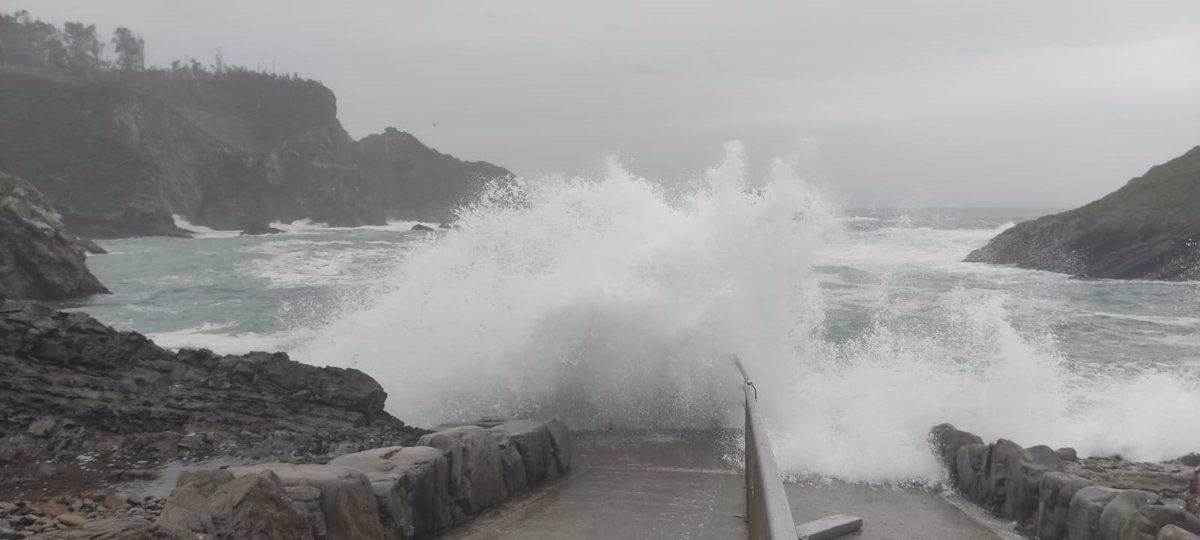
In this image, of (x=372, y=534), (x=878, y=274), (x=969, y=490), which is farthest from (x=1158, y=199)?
(x=372, y=534)

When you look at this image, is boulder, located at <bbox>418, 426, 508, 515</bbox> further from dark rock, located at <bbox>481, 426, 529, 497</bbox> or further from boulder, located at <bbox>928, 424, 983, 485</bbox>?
boulder, located at <bbox>928, 424, 983, 485</bbox>

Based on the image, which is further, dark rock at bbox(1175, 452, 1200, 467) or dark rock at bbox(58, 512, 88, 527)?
dark rock at bbox(1175, 452, 1200, 467)

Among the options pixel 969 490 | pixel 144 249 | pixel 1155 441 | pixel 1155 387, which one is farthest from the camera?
pixel 144 249

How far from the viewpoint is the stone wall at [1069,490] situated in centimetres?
446

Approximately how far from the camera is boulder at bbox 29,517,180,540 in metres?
3.41

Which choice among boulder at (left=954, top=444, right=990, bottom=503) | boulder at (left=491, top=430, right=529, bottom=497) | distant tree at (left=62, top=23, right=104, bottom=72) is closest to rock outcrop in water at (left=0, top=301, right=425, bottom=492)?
boulder at (left=491, top=430, right=529, bottom=497)

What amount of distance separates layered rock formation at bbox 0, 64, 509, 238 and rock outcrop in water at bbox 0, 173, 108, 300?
4192cm

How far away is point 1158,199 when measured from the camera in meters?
33.4

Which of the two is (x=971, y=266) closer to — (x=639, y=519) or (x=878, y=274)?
(x=878, y=274)

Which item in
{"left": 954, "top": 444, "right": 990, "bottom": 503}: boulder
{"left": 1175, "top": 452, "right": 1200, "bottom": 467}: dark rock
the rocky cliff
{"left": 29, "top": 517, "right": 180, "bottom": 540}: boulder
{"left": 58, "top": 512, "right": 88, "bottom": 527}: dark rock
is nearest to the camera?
{"left": 29, "top": 517, "right": 180, "bottom": 540}: boulder

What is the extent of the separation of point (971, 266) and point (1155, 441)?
78.9ft

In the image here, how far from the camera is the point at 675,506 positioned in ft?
19.2

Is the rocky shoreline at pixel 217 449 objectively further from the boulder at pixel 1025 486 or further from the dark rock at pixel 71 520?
the boulder at pixel 1025 486

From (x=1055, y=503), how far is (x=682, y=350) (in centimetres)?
448
